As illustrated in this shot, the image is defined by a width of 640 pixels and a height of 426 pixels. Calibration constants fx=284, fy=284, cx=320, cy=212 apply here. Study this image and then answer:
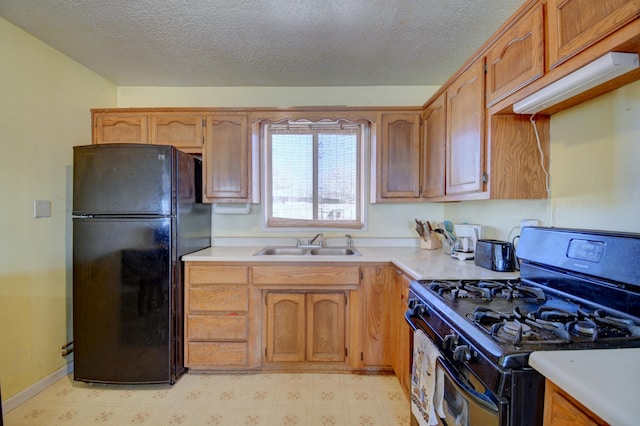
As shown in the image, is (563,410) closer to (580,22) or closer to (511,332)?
(511,332)

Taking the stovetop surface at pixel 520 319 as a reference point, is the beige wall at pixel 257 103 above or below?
above

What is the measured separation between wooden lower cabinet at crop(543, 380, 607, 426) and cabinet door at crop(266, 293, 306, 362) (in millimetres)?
1631

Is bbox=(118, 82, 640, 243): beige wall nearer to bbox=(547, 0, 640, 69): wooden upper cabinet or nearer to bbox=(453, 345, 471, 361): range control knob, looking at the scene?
bbox=(547, 0, 640, 69): wooden upper cabinet

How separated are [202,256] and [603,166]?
92.4 inches

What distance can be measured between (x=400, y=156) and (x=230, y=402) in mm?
2202

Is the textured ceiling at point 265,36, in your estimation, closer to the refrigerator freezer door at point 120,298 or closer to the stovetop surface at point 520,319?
the refrigerator freezer door at point 120,298

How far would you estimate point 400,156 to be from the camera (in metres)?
2.40

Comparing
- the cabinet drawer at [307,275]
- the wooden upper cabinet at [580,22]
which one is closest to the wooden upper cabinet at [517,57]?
the wooden upper cabinet at [580,22]

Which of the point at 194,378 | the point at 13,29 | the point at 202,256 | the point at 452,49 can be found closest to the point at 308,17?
the point at 452,49

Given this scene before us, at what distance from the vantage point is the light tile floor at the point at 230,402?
1714mm

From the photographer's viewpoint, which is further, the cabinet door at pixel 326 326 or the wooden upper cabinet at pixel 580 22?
the cabinet door at pixel 326 326

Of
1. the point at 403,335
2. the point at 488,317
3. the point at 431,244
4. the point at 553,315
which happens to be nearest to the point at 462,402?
the point at 488,317

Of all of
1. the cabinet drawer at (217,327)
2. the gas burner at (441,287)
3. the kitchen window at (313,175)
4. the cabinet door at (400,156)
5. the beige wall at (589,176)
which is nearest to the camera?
the beige wall at (589,176)

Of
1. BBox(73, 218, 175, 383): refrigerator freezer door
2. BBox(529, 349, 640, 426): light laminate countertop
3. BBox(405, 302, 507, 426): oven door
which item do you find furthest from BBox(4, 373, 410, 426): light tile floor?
BBox(529, 349, 640, 426): light laminate countertop
